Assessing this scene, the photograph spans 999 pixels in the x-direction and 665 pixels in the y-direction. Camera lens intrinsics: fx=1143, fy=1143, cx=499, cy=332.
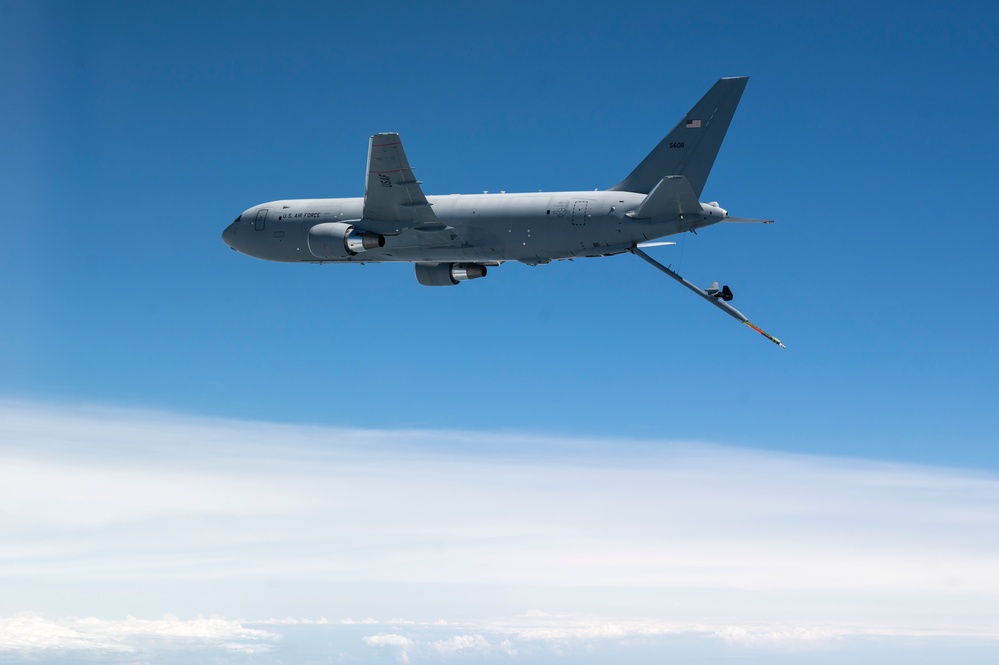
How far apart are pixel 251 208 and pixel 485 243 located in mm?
14461

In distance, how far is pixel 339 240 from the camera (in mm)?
54719

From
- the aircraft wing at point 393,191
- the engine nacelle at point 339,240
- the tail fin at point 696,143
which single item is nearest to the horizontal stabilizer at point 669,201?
the tail fin at point 696,143

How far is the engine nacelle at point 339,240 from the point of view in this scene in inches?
2127

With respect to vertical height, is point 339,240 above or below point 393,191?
below

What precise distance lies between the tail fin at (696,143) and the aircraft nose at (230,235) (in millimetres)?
20878

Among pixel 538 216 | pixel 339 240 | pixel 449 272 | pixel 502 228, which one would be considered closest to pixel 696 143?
pixel 538 216

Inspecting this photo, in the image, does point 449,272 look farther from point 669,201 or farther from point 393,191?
point 669,201

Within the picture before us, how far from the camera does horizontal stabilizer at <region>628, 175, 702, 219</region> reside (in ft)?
161

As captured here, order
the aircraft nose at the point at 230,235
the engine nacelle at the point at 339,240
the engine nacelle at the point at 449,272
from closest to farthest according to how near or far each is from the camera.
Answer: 1. the engine nacelle at the point at 339,240
2. the engine nacelle at the point at 449,272
3. the aircraft nose at the point at 230,235

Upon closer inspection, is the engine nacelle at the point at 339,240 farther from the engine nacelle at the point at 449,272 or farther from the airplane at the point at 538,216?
the engine nacelle at the point at 449,272

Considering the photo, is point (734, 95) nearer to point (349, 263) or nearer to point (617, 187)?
point (617, 187)

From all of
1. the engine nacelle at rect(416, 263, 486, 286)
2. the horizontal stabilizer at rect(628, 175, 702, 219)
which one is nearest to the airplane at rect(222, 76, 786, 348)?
the horizontal stabilizer at rect(628, 175, 702, 219)

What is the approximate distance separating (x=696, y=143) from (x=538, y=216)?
8352 mm

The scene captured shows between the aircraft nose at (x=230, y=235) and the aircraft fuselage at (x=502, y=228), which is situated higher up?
the aircraft nose at (x=230, y=235)
